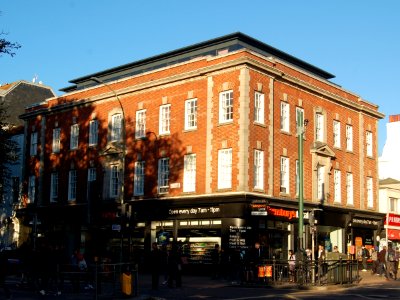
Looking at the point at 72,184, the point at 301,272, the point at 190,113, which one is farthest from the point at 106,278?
the point at 72,184

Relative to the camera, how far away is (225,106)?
1324 inches

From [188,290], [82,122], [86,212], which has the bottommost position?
[188,290]

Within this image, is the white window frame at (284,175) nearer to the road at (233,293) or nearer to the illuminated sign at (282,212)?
the illuminated sign at (282,212)

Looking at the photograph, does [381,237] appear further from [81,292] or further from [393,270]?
[81,292]

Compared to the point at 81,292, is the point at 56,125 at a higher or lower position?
higher

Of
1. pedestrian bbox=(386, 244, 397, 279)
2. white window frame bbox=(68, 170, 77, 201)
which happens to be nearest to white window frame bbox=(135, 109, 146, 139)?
white window frame bbox=(68, 170, 77, 201)

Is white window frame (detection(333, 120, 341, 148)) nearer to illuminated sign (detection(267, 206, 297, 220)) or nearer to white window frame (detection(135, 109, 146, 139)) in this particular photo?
illuminated sign (detection(267, 206, 297, 220))

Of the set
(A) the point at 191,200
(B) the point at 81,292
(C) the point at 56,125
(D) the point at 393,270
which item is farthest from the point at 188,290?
(C) the point at 56,125

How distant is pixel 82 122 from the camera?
4225 centimetres

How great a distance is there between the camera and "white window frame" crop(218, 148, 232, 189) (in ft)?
107

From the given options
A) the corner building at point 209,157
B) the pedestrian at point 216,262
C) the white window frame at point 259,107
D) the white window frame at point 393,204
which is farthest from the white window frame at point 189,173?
the white window frame at point 393,204

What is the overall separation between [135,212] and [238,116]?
918 centimetres

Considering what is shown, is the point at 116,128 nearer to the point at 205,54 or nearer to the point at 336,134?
the point at 205,54

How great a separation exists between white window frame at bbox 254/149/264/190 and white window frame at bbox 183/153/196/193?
368 centimetres
